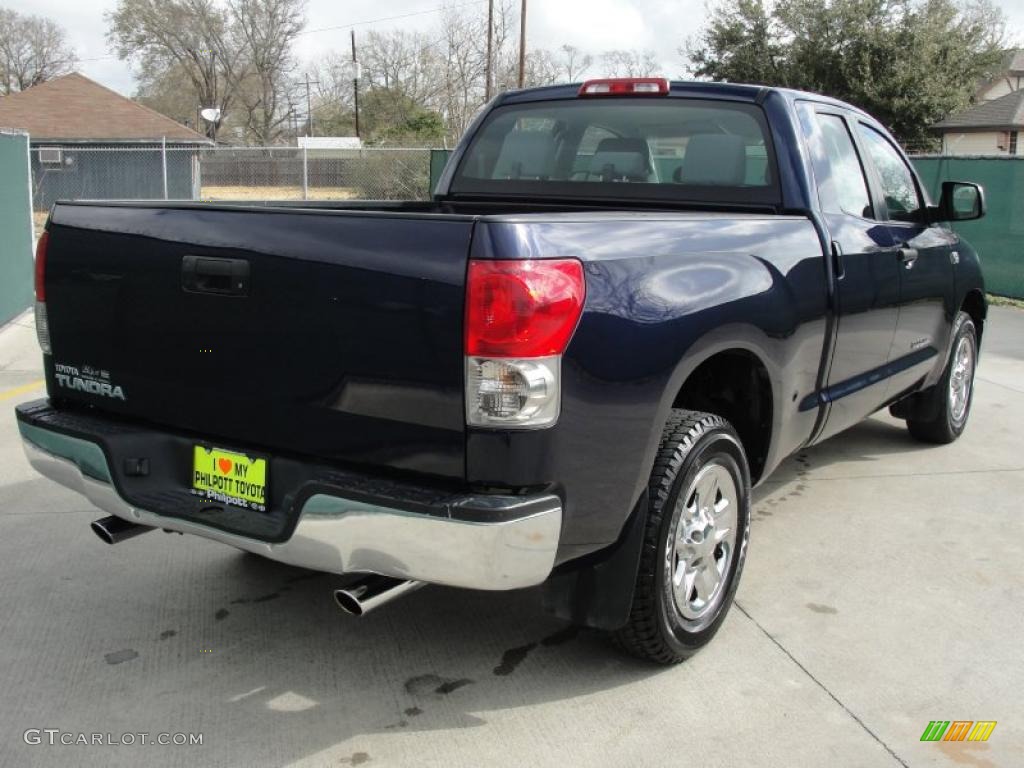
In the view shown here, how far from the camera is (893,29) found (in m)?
38.8

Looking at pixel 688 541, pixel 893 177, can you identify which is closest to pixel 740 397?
pixel 688 541

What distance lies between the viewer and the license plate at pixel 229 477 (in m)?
3.10

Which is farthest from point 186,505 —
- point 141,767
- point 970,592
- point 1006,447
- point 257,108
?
point 257,108

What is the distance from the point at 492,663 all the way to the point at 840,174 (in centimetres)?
263

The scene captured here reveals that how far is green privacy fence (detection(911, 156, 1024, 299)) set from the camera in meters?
13.8

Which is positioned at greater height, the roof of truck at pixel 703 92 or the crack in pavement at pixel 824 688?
the roof of truck at pixel 703 92

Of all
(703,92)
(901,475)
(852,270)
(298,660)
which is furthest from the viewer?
(901,475)

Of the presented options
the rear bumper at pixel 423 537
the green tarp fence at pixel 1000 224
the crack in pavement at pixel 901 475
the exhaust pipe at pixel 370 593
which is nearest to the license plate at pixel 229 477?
the rear bumper at pixel 423 537

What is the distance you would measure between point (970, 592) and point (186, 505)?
303cm

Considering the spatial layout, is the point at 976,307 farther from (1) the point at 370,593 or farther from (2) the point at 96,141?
(2) the point at 96,141

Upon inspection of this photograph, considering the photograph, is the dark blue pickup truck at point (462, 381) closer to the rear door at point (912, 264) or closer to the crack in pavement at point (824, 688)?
the crack in pavement at point (824, 688)

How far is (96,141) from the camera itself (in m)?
35.6

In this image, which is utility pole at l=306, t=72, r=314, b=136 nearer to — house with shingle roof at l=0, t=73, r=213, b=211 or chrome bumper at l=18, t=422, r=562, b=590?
house with shingle roof at l=0, t=73, r=213, b=211

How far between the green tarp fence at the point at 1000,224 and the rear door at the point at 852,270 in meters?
9.88
